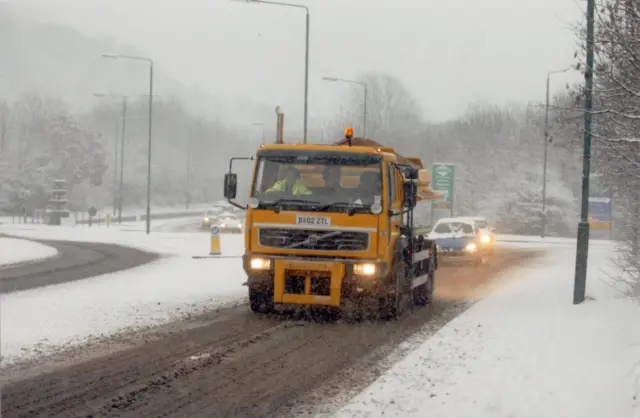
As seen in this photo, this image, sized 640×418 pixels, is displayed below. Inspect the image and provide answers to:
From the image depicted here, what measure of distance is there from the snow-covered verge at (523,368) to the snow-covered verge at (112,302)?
439cm

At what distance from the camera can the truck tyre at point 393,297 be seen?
13766mm

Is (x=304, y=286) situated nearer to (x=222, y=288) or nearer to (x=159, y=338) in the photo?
(x=159, y=338)

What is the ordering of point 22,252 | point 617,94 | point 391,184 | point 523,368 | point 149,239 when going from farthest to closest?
point 149,239 → point 22,252 → point 391,184 → point 617,94 → point 523,368

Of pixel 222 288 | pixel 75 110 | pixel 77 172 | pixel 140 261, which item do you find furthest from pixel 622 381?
pixel 75 110

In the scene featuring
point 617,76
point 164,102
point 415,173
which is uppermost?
point 164,102

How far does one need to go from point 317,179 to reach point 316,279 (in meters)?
1.59

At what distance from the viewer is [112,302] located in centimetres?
1528

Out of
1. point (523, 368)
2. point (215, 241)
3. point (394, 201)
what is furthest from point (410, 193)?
point (215, 241)

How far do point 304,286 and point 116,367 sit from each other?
4.32m

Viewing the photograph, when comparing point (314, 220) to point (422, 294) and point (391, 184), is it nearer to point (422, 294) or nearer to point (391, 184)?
point (391, 184)

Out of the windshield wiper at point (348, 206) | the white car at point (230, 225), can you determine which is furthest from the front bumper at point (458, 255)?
the white car at point (230, 225)

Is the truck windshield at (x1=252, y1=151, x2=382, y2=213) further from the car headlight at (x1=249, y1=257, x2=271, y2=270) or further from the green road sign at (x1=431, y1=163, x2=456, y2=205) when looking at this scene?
the green road sign at (x1=431, y1=163, x2=456, y2=205)

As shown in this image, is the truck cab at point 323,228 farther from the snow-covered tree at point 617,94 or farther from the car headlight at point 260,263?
the snow-covered tree at point 617,94

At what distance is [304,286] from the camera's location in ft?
43.4
